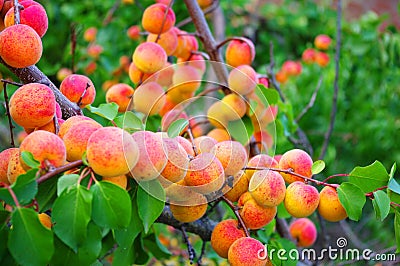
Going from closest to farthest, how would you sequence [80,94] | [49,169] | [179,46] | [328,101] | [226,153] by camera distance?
[49,169] → [226,153] → [80,94] → [179,46] → [328,101]

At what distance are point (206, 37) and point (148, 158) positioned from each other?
0.50 metres

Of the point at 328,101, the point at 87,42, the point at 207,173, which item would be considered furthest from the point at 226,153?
the point at 328,101

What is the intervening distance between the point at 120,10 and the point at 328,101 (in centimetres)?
99

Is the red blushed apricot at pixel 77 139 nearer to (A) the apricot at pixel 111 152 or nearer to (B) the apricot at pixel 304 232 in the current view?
(A) the apricot at pixel 111 152

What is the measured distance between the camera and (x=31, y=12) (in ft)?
2.19

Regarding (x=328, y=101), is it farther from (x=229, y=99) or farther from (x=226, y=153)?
(x=226, y=153)

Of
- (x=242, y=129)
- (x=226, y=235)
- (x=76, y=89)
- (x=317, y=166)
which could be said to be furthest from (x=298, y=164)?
(x=76, y=89)

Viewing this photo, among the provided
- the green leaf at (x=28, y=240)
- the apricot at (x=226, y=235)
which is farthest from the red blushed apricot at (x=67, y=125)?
the apricot at (x=226, y=235)

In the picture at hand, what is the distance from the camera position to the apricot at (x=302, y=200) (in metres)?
0.61

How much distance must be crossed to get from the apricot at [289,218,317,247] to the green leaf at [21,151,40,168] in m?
0.67

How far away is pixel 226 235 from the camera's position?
64 centimetres

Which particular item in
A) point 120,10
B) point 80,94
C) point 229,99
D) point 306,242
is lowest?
point 306,242

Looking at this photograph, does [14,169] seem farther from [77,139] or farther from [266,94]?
[266,94]

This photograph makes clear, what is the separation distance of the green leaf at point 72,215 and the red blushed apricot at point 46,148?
0.05 m
